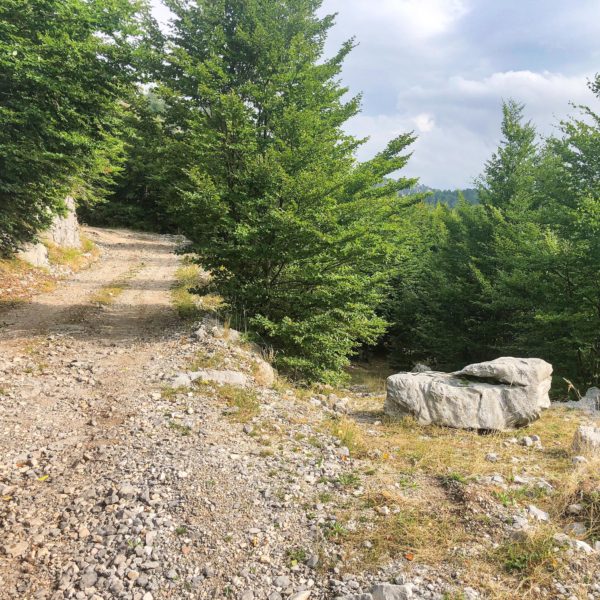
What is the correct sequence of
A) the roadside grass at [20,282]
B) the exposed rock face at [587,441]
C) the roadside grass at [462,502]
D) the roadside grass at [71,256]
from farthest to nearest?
the roadside grass at [71,256], the roadside grass at [20,282], the exposed rock face at [587,441], the roadside grass at [462,502]

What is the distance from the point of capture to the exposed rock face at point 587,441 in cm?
755

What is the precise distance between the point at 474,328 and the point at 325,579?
63.9 feet

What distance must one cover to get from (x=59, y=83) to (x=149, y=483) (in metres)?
12.3

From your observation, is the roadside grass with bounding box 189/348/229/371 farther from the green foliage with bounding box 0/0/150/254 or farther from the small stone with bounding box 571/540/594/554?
the green foliage with bounding box 0/0/150/254

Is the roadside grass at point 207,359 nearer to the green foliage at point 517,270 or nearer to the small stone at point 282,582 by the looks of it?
the small stone at point 282,582

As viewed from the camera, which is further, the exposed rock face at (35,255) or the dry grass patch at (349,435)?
A: the exposed rock face at (35,255)

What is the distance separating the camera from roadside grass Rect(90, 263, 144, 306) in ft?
55.6

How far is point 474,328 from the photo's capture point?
21938 mm

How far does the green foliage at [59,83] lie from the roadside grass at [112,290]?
4866mm

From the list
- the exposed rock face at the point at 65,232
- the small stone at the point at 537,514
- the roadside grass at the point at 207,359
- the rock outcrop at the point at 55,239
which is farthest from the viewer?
the exposed rock face at the point at 65,232

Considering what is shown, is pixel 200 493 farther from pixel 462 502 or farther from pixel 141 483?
pixel 462 502

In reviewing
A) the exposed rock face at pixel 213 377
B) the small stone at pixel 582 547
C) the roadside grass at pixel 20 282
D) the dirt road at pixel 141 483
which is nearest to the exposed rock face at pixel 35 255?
the roadside grass at pixel 20 282

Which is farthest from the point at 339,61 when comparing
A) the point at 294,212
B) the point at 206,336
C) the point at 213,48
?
the point at 206,336

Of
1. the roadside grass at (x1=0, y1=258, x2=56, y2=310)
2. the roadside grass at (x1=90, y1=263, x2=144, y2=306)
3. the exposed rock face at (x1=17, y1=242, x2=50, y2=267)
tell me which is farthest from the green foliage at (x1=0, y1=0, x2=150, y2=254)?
the exposed rock face at (x1=17, y1=242, x2=50, y2=267)
